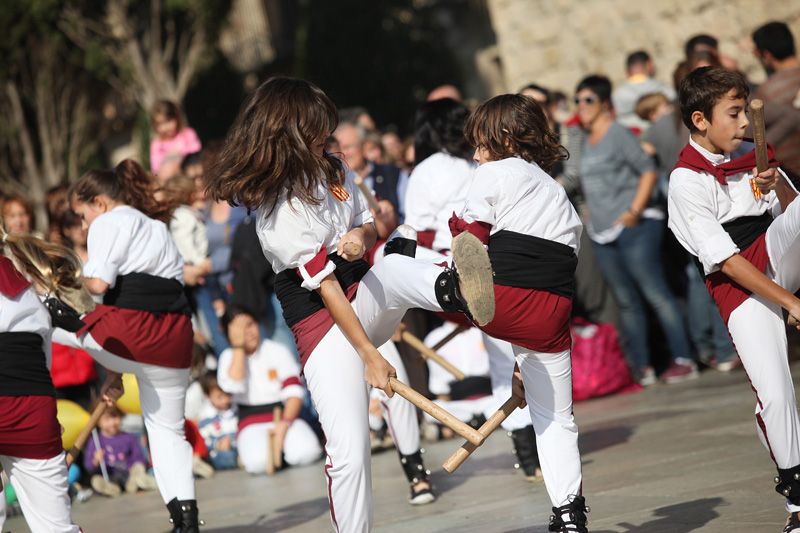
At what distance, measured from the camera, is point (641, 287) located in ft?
33.6

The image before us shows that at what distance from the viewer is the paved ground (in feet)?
18.7

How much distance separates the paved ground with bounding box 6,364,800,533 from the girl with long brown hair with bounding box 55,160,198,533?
2.03 feet

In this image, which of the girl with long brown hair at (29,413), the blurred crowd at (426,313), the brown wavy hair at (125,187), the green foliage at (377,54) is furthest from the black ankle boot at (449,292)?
the green foliage at (377,54)

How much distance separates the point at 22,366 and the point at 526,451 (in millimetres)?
2892

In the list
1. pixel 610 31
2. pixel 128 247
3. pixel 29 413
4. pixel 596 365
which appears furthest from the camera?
pixel 610 31

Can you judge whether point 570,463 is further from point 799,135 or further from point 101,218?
point 799,135

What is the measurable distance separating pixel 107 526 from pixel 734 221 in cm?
459

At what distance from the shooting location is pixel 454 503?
688 centimetres

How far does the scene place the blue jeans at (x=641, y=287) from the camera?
10.2m

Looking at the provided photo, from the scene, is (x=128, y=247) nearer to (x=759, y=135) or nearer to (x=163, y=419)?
(x=163, y=419)

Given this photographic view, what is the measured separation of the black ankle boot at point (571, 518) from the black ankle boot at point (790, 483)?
778mm

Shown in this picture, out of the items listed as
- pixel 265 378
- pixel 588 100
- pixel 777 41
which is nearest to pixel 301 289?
pixel 265 378

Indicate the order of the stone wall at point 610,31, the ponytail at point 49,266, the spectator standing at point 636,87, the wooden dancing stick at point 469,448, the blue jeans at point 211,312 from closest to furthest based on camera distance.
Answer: the wooden dancing stick at point 469,448
the ponytail at point 49,266
the blue jeans at point 211,312
the spectator standing at point 636,87
the stone wall at point 610,31

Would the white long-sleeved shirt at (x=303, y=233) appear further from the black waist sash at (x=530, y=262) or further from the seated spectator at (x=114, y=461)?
the seated spectator at (x=114, y=461)
